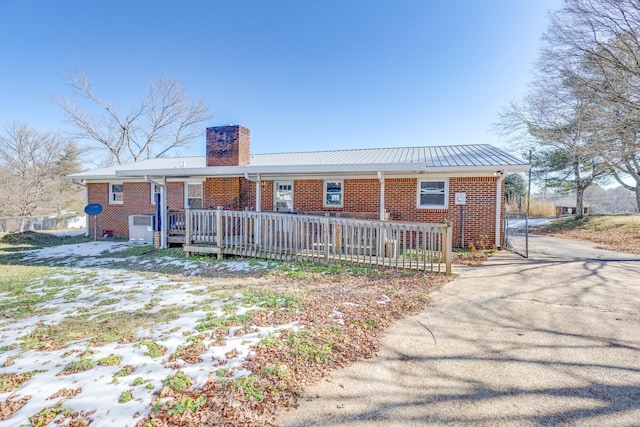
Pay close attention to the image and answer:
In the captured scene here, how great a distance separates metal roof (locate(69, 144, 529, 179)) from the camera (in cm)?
870

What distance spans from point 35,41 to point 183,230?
54.5ft

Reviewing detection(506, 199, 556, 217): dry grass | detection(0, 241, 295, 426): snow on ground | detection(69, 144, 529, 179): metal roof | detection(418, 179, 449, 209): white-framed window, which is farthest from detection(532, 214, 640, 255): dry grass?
detection(0, 241, 295, 426): snow on ground

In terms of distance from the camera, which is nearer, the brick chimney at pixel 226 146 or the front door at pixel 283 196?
the brick chimney at pixel 226 146

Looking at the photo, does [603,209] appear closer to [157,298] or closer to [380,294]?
[380,294]

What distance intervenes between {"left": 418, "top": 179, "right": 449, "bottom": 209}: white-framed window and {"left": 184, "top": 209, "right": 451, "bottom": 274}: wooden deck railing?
2.61 meters

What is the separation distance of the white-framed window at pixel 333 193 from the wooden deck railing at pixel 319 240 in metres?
2.82

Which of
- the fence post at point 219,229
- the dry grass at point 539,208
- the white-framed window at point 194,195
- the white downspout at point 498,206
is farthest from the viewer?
the dry grass at point 539,208

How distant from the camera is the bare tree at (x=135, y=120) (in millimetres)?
24469

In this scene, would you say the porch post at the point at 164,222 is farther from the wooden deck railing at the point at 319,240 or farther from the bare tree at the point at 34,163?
the bare tree at the point at 34,163

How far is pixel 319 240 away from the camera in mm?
7531

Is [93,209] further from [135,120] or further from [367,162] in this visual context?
[135,120]

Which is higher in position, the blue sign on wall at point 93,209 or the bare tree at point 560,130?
the bare tree at point 560,130

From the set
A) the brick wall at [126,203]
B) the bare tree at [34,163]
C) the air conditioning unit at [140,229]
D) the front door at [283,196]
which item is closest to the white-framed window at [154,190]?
the brick wall at [126,203]

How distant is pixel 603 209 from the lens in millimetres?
33500
